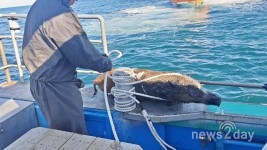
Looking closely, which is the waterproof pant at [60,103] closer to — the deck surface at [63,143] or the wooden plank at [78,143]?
the deck surface at [63,143]

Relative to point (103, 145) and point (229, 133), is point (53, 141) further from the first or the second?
point (229, 133)

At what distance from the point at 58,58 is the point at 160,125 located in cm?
139

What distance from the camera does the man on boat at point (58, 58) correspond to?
274 cm

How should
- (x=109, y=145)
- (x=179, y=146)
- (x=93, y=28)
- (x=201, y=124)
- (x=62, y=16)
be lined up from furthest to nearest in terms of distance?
1. (x=93, y=28)
2. (x=179, y=146)
3. (x=201, y=124)
4. (x=62, y=16)
5. (x=109, y=145)

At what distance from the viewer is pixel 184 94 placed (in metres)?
3.41

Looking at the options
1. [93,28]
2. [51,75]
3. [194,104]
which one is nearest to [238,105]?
[194,104]

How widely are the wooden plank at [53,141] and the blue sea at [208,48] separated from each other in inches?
66.8

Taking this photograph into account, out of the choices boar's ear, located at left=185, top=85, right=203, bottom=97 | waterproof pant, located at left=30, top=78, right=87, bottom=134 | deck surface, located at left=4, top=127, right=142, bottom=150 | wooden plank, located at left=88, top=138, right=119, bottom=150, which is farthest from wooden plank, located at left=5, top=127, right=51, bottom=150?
boar's ear, located at left=185, top=85, right=203, bottom=97

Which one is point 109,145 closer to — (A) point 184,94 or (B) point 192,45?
(A) point 184,94

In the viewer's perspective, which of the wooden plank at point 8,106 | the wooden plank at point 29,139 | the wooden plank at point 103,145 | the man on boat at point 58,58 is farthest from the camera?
the wooden plank at point 8,106

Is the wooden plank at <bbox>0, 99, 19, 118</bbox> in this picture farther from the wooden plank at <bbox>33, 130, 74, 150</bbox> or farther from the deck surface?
the wooden plank at <bbox>33, 130, 74, 150</bbox>

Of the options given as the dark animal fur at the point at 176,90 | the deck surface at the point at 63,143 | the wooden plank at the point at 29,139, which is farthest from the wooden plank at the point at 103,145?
the dark animal fur at the point at 176,90

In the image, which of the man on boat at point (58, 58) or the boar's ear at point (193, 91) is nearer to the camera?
the man on boat at point (58, 58)

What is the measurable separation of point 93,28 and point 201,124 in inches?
645
